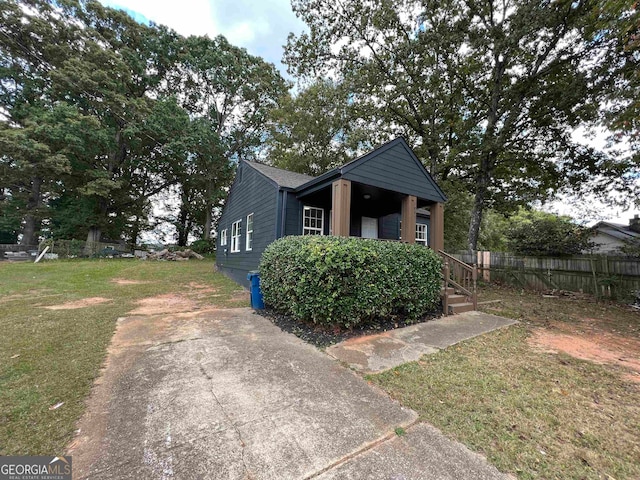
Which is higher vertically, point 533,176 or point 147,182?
point 147,182

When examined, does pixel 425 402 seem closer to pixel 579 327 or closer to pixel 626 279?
pixel 579 327

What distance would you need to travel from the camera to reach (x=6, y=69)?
18.2 m

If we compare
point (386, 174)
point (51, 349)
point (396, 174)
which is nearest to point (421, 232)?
point (396, 174)

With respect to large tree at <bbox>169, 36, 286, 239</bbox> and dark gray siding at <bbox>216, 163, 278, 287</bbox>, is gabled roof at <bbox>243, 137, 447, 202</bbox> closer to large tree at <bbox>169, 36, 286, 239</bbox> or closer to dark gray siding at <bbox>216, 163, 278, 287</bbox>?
dark gray siding at <bbox>216, 163, 278, 287</bbox>

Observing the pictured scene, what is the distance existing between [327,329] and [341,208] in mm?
2876

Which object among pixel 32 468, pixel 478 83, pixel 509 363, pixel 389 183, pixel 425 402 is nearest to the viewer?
pixel 32 468

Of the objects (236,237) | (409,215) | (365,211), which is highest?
(365,211)

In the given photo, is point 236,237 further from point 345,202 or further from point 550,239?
point 550,239

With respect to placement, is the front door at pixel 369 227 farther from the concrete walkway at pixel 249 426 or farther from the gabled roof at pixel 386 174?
the concrete walkway at pixel 249 426

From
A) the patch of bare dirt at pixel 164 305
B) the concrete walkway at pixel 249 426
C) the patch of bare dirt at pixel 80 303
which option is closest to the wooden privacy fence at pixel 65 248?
the patch of bare dirt at pixel 80 303

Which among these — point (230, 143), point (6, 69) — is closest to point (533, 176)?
point (230, 143)

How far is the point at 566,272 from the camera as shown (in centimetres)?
880

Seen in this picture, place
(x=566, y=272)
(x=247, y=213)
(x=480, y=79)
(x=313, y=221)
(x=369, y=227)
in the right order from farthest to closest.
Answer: (x=480, y=79)
(x=247, y=213)
(x=369, y=227)
(x=566, y=272)
(x=313, y=221)

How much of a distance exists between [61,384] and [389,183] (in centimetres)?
722
